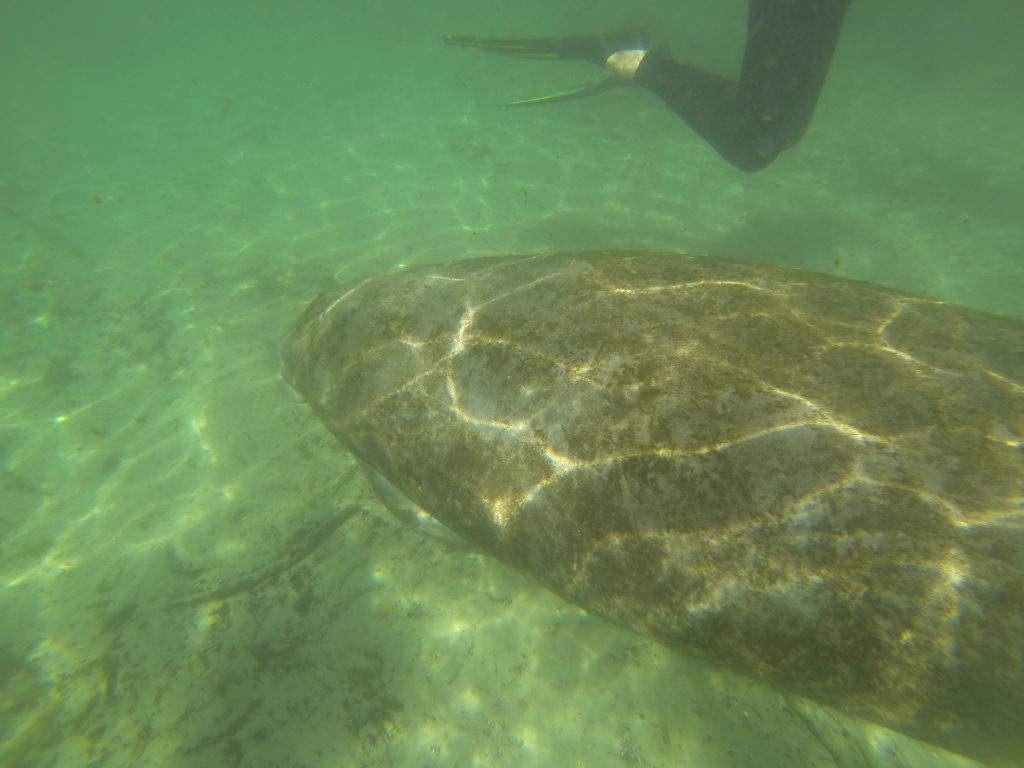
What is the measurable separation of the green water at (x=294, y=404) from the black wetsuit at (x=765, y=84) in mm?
2083

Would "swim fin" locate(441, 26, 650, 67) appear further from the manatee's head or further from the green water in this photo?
the manatee's head

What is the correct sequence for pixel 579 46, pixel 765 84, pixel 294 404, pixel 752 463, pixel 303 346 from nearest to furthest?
pixel 752 463 < pixel 303 346 < pixel 294 404 < pixel 765 84 < pixel 579 46

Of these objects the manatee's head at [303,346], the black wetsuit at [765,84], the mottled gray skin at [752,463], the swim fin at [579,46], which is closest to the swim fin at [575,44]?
the swim fin at [579,46]

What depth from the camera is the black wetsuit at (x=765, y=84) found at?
6.15m

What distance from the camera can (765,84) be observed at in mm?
6570

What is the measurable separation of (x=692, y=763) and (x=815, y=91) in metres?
8.06

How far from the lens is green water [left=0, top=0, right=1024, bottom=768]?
325 centimetres

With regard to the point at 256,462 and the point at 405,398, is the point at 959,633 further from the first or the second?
the point at 256,462

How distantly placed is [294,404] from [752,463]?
4947mm

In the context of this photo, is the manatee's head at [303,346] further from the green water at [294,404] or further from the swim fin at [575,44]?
the swim fin at [575,44]

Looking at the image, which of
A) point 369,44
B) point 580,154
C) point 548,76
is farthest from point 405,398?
point 369,44

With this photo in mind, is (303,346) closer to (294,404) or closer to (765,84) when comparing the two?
(294,404)

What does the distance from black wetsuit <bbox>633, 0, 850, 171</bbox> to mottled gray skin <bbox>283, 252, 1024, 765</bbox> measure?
4730 mm

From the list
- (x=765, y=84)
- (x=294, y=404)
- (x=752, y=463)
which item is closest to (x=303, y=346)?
(x=294, y=404)
